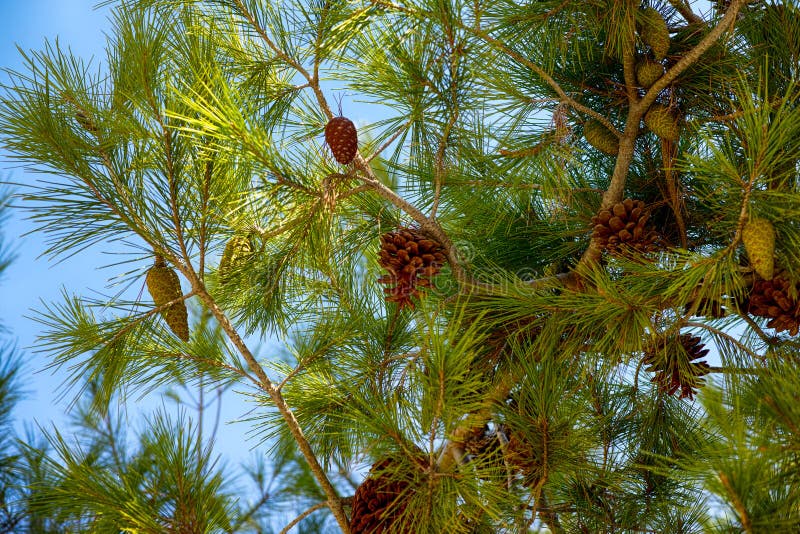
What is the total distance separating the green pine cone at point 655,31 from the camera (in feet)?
3.06

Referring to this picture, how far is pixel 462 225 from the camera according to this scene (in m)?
1.19

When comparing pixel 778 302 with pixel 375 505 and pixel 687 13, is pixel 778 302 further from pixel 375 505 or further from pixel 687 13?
pixel 375 505

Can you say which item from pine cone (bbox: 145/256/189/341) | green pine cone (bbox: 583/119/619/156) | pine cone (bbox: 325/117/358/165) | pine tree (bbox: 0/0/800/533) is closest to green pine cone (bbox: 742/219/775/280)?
pine tree (bbox: 0/0/800/533)

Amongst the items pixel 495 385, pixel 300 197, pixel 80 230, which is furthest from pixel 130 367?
pixel 495 385

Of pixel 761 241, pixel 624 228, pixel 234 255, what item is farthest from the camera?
pixel 234 255

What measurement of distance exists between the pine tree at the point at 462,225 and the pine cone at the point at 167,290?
→ 0.02 metres

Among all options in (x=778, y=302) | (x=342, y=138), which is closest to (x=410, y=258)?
(x=342, y=138)

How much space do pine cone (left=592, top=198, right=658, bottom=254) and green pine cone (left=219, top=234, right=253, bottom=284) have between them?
1.45ft

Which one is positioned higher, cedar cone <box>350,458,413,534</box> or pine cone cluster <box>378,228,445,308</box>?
pine cone cluster <box>378,228,445,308</box>

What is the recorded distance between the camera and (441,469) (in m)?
0.92

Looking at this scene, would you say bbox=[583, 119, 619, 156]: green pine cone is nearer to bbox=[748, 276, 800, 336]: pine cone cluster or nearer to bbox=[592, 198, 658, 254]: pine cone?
bbox=[592, 198, 658, 254]: pine cone

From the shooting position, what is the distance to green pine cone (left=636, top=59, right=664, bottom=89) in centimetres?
95

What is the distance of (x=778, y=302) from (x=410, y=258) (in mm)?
404

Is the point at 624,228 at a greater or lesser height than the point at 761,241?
greater
